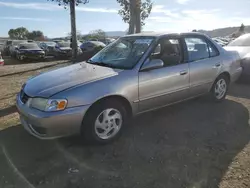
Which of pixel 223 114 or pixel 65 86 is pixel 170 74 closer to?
pixel 223 114

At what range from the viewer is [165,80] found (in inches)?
162

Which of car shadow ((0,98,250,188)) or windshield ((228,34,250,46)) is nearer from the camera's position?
car shadow ((0,98,250,188))

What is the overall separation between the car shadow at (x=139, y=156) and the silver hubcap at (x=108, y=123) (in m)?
0.17

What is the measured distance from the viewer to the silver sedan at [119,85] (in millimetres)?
3221

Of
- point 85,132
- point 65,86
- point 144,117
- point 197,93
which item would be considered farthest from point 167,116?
point 65,86

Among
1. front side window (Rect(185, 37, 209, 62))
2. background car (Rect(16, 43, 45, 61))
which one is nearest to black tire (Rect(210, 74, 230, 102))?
front side window (Rect(185, 37, 209, 62))

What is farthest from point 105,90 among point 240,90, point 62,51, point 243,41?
point 62,51

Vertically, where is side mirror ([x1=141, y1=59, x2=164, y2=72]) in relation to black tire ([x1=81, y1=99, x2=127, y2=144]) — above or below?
above

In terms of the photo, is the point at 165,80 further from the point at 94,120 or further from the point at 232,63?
the point at 232,63

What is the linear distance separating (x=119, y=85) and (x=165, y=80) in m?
0.93

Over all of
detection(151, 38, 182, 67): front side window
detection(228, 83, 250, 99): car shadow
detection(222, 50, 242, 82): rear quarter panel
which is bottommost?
detection(228, 83, 250, 99): car shadow

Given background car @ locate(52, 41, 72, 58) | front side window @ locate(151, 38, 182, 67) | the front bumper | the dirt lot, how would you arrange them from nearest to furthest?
the dirt lot, the front bumper, front side window @ locate(151, 38, 182, 67), background car @ locate(52, 41, 72, 58)

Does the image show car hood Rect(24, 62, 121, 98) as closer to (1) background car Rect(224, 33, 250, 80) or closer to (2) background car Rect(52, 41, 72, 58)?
(1) background car Rect(224, 33, 250, 80)

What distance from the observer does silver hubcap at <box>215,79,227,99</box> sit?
17.4 feet
